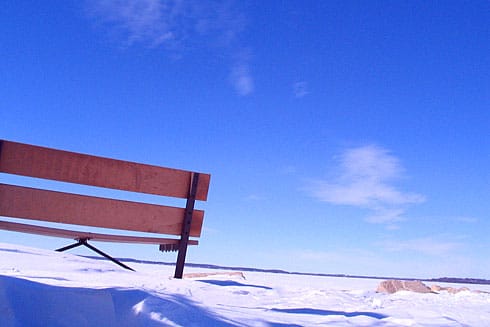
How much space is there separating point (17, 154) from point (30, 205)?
442 millimetres

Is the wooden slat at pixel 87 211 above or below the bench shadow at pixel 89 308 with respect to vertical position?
above

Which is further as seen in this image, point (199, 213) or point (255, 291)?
point (199, 213)

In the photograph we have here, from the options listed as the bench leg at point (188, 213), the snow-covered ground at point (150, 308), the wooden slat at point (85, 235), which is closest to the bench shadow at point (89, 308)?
the snow-covered ground at point (150, 308)

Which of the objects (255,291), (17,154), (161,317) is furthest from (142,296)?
(17,154)

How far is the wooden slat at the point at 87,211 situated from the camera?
3.43 m

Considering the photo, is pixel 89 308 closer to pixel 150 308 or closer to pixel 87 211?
pixel 150 308

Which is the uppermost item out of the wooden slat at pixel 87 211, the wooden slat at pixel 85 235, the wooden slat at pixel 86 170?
the wooden slat at pixel 86 170

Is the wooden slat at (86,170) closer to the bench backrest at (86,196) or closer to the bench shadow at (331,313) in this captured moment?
the bench backrest at (86,196)

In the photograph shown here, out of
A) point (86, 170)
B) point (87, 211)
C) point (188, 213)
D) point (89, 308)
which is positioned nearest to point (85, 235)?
point (87, 211)

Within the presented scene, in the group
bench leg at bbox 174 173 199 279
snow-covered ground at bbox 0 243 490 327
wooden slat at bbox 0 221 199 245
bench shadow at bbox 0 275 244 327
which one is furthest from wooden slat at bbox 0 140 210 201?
bench shadow at bbox 0 275 244 327

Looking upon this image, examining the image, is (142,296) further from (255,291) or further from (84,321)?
(255,291)

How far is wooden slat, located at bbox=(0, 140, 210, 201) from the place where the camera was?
11.5ft

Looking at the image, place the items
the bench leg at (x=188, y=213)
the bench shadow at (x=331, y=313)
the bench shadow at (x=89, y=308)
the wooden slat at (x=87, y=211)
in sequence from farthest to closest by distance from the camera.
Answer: the bench leg at (x=188, y=213) < the wooden slat at (x=87, y=211) < the bench shadow at (x=331, y=313) < the bench shadow at (x=89, y=308)

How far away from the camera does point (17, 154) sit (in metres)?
3.50
